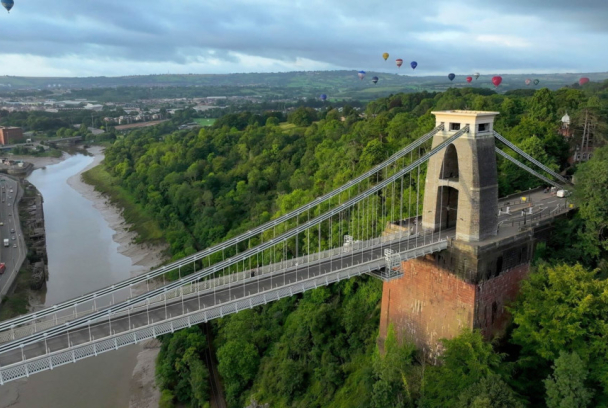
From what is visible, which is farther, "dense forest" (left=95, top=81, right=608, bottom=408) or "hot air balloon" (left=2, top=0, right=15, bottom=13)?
"hot air balloon" (left=2, top=0, right=15, bottom=13)

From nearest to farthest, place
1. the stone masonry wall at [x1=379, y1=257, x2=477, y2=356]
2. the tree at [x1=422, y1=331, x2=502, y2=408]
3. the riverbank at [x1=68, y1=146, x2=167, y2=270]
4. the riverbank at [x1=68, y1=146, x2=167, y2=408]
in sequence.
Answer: the tree at [x1=422, y1=331, x2=502, y2=408] < the stone masonry wall at [x1=379, y1=257, x2=477, y2=356] < the riverbank at [x1=68, y1=146, x2=167, y2=408] < the riverbank at [x1=68, y1=146, x2=167, y2=270]

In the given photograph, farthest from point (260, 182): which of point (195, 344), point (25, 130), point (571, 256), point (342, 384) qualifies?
point (25, 130)

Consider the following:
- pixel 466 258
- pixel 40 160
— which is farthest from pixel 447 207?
pixel 40 160

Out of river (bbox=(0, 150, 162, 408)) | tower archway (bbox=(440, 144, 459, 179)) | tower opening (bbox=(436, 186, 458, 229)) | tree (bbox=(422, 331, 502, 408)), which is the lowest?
river (bbox=(0, 150, 162, 408))

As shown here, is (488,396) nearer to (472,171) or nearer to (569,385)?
(569,385)

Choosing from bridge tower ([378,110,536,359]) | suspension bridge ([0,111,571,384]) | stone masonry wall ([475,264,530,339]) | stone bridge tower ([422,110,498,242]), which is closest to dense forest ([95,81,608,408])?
stone masonry wall ([475,264,530,339])

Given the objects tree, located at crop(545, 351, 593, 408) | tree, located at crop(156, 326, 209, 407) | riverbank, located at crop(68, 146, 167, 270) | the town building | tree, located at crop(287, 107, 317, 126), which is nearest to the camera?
tree, located at crop(545, 351, 593, 408)

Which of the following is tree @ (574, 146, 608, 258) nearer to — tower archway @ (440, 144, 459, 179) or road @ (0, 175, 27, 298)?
tower archway @ (440, 144, 459, 179)
